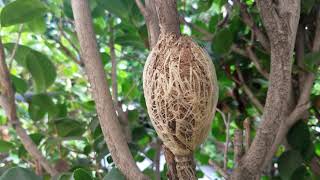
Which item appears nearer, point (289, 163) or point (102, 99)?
point (102, 99)

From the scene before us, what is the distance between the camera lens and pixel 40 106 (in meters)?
0.84

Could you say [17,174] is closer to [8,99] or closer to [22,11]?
[8,99]

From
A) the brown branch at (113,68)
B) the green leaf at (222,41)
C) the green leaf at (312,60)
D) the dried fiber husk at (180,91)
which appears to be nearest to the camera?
the dried fiber husk at (180,91)

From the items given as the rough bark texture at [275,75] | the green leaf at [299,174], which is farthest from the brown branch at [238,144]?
the green leaf at [299,174]

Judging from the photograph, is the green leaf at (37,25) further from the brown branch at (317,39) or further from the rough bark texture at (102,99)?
the brown branch at (317,39)

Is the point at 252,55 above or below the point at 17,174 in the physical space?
above

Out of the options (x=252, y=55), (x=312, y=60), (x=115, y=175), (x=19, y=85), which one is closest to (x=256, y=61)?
(x=252, y=55)

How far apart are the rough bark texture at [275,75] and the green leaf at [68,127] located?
417mm

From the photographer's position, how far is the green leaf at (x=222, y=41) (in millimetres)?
748

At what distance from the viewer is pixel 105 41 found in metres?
1.00

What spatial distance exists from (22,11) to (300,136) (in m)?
0.51

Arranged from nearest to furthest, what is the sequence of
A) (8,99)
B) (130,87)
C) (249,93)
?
(8,99) < (249,93) < (130,87)

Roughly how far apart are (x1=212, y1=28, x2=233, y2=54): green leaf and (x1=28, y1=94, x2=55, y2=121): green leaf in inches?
13.1

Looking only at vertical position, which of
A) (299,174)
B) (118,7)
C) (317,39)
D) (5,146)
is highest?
(118,7)
